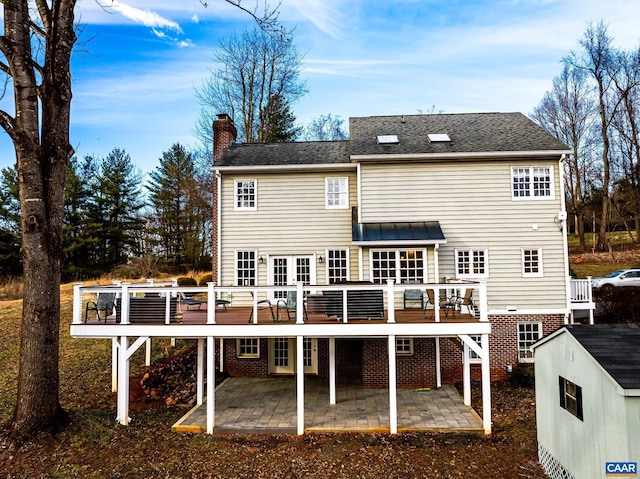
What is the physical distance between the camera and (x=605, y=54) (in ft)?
87.3

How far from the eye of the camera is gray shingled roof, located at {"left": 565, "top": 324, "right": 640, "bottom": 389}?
18.4 feet

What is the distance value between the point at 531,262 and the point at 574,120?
72.5 feet

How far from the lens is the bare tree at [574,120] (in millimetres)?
29109

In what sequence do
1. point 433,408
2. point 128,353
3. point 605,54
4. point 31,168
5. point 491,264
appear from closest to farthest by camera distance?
point 31,168 → point 128,353 → point 433,408 → point 491,264 → point 605,54

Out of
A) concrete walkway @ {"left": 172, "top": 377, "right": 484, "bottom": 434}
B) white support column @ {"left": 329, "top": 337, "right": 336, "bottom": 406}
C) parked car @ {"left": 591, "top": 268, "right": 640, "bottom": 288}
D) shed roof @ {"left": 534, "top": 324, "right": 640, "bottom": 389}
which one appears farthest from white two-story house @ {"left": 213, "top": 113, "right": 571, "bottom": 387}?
parked car @ {"left": 591, "top": 268, "right": 640, "bottom": 288}

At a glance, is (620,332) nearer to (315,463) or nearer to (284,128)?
(315,463)

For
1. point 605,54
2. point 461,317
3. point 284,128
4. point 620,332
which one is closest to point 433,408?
point 461,317

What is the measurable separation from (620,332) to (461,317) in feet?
10.8

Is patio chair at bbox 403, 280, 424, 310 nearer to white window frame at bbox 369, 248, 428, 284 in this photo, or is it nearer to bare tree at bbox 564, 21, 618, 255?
white window frame at bbox 369, 248, 428, 284

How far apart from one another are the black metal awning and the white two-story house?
0.15 feet

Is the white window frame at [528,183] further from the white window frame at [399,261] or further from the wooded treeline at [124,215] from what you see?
the wooded treeline at [124,215]

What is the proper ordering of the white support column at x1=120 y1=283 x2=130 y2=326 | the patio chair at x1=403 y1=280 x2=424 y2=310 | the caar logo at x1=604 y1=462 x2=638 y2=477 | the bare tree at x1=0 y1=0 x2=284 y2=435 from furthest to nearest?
the patio chair at x1=403 y1=280 x2=424 y2=310
the white support column at x1=120 y1=283 x2=130 y2=326
the bare tree at x1=0 y1=0 x2=284 y2=435
the caar logo at x1=604 y1=462 x2=638 y2=477

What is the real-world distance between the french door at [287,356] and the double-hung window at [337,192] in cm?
477

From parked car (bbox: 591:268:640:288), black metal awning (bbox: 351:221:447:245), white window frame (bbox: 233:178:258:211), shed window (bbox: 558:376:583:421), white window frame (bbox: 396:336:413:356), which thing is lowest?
white window frame (bbox: 396:336:413:356)
